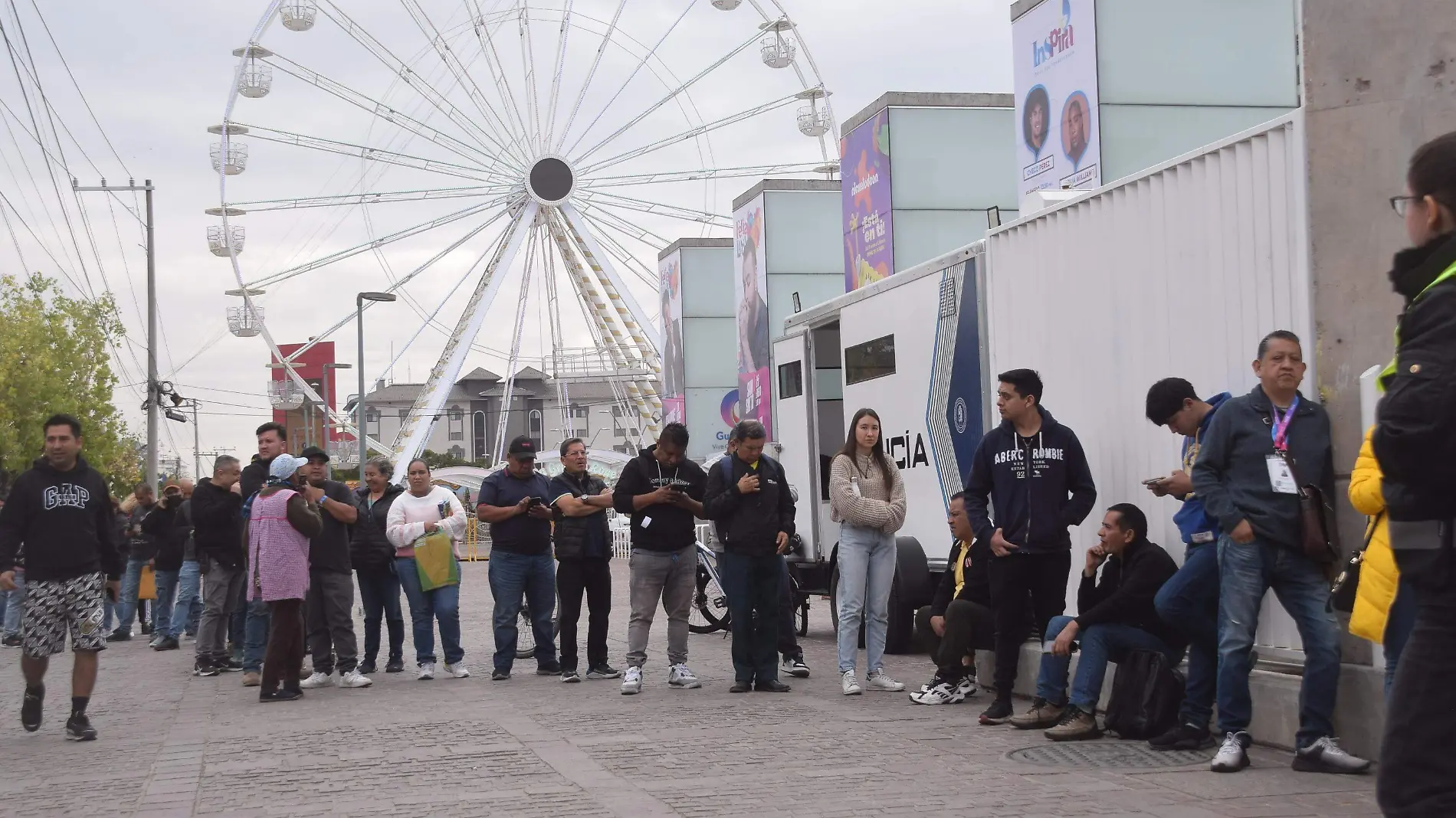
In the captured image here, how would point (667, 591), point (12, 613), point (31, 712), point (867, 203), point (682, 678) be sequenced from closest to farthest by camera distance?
point (31, 712) < point (682, 678) < point (667, 591) < point (12, 613) < point (867, 203)

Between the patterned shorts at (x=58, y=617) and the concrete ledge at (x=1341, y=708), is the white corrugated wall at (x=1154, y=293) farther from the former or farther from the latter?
the patterned shorts at (x=58, y=617)

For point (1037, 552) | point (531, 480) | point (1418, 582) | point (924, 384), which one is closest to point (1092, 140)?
point (924, 384)

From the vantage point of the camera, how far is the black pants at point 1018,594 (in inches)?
322

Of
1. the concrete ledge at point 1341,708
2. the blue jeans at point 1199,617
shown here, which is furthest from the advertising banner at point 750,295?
the concrete ledge at point 1341,708

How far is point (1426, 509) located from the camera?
302 centimetres

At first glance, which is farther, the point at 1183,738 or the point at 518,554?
the point at 518,554

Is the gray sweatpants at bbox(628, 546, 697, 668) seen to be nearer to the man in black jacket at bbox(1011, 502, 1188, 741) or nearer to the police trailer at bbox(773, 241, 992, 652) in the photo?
the police trailer at bbox(773, 241, 992, 652)

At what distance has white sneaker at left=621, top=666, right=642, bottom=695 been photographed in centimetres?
1000

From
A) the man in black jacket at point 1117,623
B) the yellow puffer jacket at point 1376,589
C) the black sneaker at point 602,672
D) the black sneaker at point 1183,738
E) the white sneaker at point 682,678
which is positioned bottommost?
the black sneaker at point 602,672

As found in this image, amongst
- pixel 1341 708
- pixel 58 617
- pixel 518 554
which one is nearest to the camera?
pixel 1341 708

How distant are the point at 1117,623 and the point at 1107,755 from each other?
28.8 inches

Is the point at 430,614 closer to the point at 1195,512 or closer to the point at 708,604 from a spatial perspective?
the point at 708,604

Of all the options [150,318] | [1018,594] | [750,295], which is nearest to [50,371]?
[150,318]

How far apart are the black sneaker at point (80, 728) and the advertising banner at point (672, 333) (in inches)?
1211
